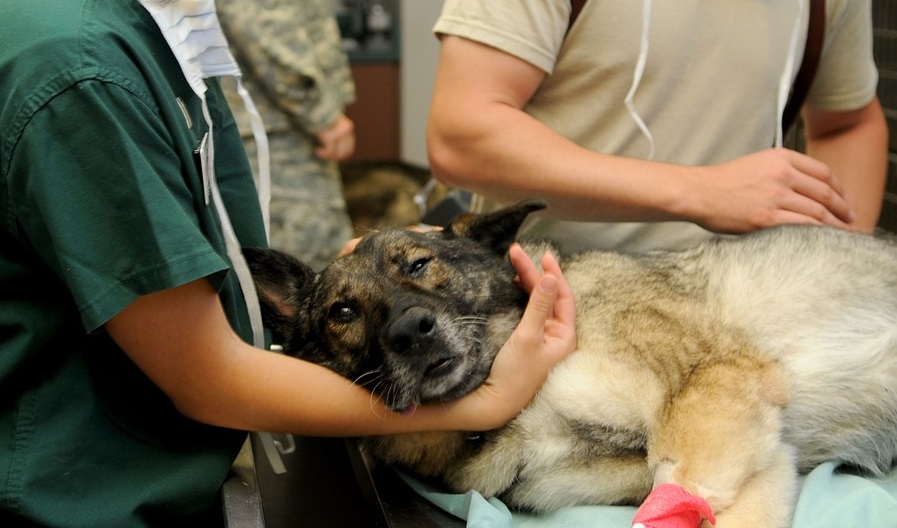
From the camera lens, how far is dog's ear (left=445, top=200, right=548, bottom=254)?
5.72ft

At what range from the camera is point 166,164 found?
1194 millimetres

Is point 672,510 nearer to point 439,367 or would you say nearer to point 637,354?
point 637,354

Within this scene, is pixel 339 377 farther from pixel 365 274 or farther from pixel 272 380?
pixel 365 274

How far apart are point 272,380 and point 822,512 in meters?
0.88

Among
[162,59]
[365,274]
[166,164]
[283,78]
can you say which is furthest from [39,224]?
[283,78]

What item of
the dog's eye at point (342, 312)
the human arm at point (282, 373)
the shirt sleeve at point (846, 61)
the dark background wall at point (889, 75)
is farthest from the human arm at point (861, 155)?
the dog's eye at point (342, 312)

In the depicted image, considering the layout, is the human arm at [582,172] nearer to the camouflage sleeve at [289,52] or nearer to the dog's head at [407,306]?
the dog's head at [407,306]

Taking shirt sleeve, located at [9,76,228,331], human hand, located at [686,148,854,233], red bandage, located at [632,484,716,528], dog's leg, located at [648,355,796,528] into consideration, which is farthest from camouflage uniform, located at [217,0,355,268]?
red bandage, located at [632,484,716,528]

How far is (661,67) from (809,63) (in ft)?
1.40

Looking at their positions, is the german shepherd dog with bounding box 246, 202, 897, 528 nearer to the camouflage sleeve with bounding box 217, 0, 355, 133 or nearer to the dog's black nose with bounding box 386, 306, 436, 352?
the dog's black nose with bounding box 386, 306, 436, 352

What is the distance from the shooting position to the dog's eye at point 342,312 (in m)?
1.67

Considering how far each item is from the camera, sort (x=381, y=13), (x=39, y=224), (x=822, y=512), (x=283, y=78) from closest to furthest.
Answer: (x=39, y=224) → (x=822, y=512) → (x=283, y=78) → (x=381, y=13)

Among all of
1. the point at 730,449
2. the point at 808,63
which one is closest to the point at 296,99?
the point at 808,63

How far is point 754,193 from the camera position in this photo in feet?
5.65
